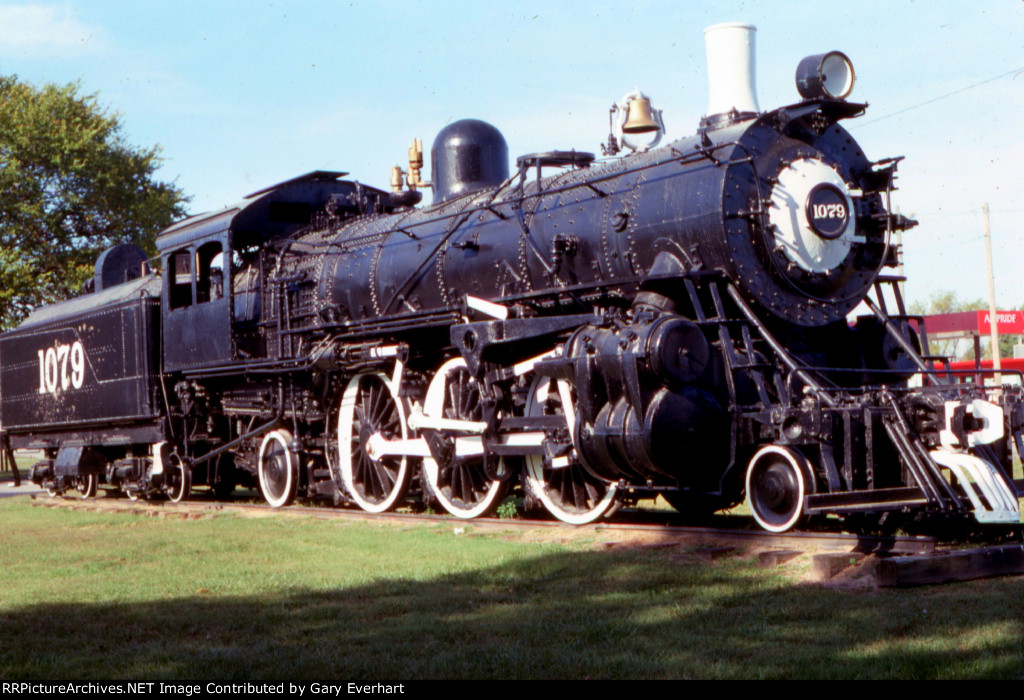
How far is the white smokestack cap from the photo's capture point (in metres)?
9.73

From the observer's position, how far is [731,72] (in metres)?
9.75

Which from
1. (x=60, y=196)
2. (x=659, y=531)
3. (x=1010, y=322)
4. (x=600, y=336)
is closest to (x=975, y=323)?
(x=1010, y=322)

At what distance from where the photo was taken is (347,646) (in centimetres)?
544

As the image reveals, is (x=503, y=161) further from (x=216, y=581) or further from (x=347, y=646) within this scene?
(x=347, y=646)

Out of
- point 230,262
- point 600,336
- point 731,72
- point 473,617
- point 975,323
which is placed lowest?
point 473,617

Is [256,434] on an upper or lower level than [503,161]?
lower

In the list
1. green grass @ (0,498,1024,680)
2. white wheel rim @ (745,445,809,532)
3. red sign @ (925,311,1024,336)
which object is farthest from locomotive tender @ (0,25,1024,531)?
red sign @ (925,311,1024,336)

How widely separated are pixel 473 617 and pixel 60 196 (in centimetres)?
2795

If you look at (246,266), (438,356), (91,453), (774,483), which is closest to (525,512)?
(438,356)

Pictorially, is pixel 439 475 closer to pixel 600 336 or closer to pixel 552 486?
pixel 552 486

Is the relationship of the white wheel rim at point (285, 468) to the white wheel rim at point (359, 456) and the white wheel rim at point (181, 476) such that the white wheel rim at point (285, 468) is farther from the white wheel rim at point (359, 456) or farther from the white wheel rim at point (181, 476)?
the white wheel rim at point (181, 476)

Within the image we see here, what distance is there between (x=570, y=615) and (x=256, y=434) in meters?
8.17

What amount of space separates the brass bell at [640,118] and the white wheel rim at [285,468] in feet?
17.8

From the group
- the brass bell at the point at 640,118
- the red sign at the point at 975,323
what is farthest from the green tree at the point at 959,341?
the brass bell at the point at 640,118
